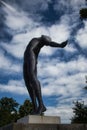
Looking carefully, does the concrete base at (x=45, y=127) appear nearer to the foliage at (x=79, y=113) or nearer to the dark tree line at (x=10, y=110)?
the foliage at (x=79, y=113)

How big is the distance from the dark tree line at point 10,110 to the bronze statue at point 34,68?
40241mm

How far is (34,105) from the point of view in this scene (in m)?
12.2

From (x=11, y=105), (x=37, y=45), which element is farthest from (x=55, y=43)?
(x=11, y=105)

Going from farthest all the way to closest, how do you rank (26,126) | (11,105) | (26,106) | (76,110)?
(11,105) → (26,106) → (76,110) → (26,126)

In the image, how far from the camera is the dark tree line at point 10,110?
5441cm

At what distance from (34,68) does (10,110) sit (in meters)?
51.8

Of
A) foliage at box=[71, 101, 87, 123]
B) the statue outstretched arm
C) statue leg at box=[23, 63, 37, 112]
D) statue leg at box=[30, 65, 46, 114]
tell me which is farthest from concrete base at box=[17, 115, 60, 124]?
foliage at box=[71, 101, 87, 123]

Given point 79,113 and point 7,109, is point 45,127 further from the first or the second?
point 7,109

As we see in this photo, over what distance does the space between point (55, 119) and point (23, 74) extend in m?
2.13

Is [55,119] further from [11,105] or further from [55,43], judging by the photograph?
[11,105]

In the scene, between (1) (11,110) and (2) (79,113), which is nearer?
(2) (79,113)

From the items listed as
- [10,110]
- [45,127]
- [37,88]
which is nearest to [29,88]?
[37,88]

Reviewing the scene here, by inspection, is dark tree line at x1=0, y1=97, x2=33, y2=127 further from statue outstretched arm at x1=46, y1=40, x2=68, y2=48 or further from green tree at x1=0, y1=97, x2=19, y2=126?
statue outstretched arm at x1=46, y1=40, x2=68, y2=48

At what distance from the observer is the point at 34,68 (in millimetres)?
12414
